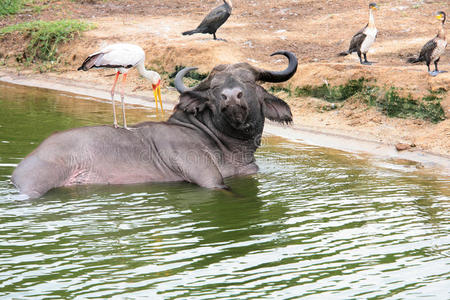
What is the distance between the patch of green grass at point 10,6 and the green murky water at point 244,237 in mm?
12017

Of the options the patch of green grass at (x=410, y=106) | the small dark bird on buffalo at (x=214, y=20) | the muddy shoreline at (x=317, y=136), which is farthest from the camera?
the small dark bird on buffalo at (x=214, y=20)

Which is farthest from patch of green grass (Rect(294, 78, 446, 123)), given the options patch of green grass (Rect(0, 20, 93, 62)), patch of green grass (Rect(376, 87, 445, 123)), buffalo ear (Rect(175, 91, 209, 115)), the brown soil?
patch of green grass (Rect(0, 20, 93, 62))

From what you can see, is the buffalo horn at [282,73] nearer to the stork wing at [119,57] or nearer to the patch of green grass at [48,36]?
the stork wing at [119,57]

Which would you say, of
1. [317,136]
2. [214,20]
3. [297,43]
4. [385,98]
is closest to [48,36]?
[214,20]

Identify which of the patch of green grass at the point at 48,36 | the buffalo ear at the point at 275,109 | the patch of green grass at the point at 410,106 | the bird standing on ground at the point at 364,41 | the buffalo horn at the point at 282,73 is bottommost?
the patch of green grass at the point at 410,106

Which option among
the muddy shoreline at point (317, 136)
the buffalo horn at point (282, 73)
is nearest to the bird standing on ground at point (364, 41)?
the muddy shoreline at point (317, 136)

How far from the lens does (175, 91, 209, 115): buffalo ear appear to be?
309 inches

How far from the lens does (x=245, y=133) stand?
7777 mm

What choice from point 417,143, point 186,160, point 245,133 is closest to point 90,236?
point 186,160

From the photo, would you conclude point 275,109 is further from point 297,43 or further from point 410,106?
point 297,43

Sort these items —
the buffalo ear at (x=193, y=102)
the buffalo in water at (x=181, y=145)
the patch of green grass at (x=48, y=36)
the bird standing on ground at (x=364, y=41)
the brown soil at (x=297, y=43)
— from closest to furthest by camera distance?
the buffalo in water at (x=181, y=145) < the buffalo ear at (x=193, y=102) < the brown soil at (x=297, y=43) < the bird standing on ground at (x=364, y=41) < the patch of green grass at (x=48, y=36)

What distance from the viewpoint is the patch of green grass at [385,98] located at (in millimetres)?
10000

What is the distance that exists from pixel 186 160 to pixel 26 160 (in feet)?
5.30

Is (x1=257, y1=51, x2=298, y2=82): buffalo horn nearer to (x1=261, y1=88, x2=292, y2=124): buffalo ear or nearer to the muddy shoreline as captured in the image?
(x1=261, y1=88, x2=292, y2=124): buffalo ear
